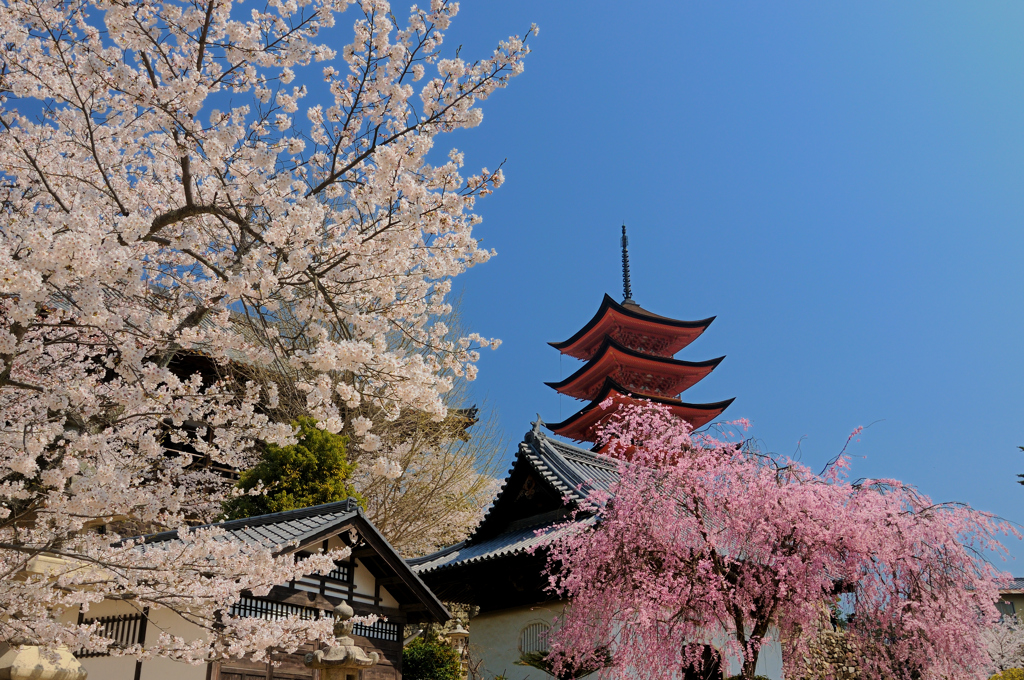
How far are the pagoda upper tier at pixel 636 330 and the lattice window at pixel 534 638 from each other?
59.9ft

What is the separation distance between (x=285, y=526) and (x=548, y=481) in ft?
17.3

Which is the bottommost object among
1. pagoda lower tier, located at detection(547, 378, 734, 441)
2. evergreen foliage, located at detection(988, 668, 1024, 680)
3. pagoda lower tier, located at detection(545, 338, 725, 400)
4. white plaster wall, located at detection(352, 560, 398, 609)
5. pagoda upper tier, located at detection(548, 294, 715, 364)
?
evergreen foliage, located at detection(988, 668, 1024, 680)

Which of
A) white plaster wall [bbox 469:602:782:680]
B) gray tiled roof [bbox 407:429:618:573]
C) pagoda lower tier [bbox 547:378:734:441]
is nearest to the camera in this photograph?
white plaster wall [bbox 469:602:782:680]

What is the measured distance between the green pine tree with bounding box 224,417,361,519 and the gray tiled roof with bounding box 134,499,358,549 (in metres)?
2.70

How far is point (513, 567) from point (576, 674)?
7.43 feet

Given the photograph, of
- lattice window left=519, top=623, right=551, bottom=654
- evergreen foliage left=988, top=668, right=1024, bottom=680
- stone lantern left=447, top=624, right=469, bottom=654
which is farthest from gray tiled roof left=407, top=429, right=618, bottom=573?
evergreen foliage left=988, top=668, right=1024, bottom=680

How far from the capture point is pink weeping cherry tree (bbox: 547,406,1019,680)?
7473mm

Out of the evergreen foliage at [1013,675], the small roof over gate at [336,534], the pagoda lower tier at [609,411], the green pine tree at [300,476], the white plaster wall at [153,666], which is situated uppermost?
the pagoda lower tier at [609,411]

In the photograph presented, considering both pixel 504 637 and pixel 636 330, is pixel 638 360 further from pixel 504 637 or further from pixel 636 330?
pixel 504 637

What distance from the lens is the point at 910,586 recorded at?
7629mm

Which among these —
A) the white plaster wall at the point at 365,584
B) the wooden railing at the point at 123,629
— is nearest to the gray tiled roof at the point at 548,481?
the white plaster wall at the point at 365,584

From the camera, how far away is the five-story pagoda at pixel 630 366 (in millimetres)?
26812

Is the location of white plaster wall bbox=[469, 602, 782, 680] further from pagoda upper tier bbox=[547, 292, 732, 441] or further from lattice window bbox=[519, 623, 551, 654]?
pagoda upper tier bbox=[547, 292, 732, 441]

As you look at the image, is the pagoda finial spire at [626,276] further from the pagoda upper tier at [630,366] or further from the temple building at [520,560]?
the temple building at [520,560]
